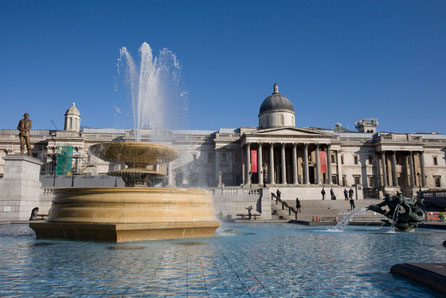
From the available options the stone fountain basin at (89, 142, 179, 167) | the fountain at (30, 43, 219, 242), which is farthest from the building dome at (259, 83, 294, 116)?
the fountain at (30, 43, 219, 242)

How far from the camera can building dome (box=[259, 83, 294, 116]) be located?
59594 mm

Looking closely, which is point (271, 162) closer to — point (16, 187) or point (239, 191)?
point (239, 191)

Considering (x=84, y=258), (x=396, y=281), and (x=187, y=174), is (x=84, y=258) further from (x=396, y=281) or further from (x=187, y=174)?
(x=187, y=174)

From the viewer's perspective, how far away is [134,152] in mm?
12977

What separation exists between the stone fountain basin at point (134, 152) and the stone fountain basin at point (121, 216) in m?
2.49

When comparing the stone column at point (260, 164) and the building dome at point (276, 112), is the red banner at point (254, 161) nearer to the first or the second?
the stone column at point (260, 164)

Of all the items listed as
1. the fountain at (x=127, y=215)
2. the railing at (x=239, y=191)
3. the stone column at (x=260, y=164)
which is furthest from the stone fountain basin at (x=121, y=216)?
the stone column at (x=260, y=164)

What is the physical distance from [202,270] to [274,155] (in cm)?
5220

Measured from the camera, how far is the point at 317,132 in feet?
174

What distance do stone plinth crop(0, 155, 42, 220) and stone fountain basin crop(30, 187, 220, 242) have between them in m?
10.8

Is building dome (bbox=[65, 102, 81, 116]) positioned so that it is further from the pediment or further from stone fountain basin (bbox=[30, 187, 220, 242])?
stone fountain basin (bbox=[30, 187, 220, 242])

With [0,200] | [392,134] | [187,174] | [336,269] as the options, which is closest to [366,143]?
[392,134]

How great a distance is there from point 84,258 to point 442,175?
7042cm

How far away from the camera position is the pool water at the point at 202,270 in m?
4.71
